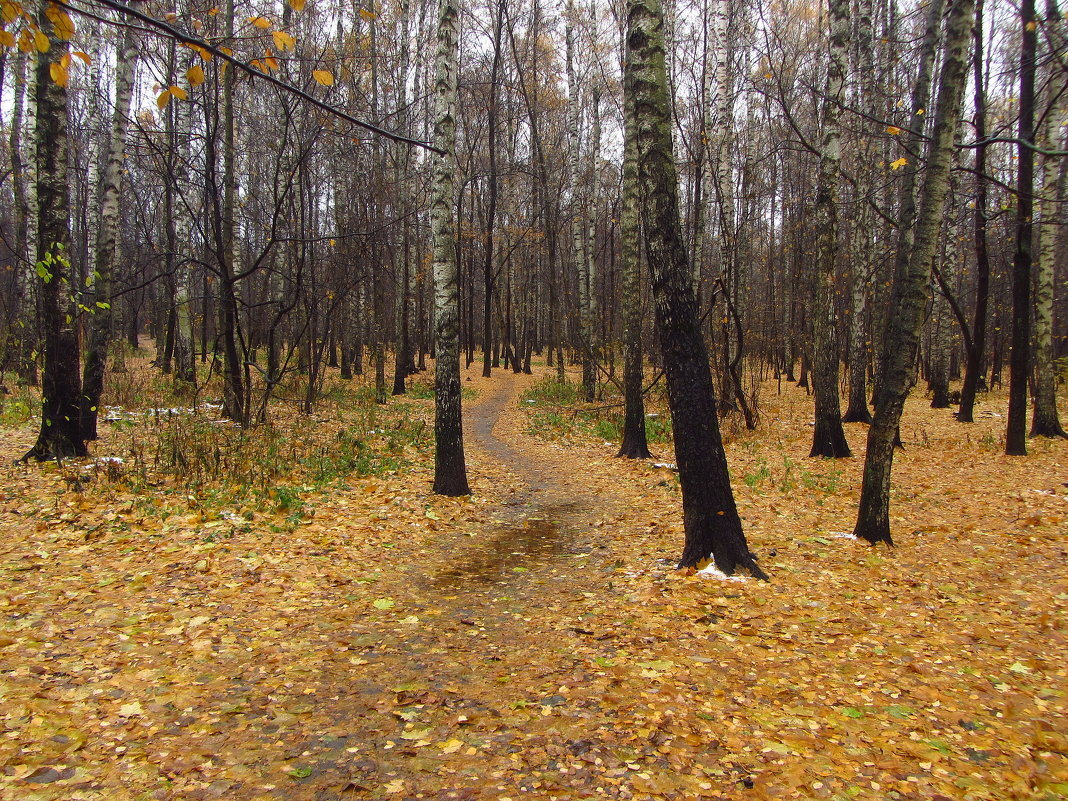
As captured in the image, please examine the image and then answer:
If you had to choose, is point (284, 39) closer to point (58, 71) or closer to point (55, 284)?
point (58, 71)

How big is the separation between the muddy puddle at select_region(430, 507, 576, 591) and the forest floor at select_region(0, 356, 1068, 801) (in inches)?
1.7

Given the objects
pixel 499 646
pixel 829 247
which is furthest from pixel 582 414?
pixel 499 646

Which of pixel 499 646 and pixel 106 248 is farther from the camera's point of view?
pixel 106 248

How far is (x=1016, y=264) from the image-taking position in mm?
10586

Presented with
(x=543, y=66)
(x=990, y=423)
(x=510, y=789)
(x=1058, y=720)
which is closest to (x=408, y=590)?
(x=510, y=789)

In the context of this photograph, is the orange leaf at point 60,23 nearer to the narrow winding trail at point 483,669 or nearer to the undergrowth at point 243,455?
the narrow winding trail at point 483,669

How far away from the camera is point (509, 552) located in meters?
6.53

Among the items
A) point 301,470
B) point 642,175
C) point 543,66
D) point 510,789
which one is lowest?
point 510,789

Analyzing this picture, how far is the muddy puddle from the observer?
18.9 ft

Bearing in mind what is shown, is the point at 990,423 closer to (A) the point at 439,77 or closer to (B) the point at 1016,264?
(B) the point at 1016,264

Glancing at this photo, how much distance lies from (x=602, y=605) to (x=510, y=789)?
228 cm

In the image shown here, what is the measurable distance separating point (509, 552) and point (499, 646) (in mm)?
2195

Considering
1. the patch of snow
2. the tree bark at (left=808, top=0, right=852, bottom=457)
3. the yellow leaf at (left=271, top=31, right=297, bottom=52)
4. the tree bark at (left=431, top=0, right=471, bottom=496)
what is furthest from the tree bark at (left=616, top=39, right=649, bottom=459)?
the yellow leaf at (left=271, top=31, right=297, bottom=52)

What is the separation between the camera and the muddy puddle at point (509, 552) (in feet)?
18.9
